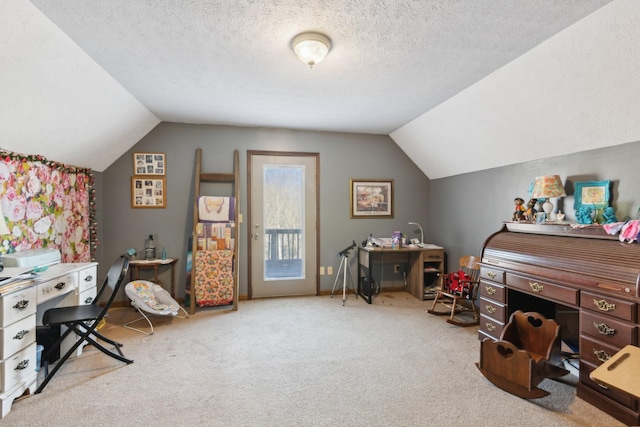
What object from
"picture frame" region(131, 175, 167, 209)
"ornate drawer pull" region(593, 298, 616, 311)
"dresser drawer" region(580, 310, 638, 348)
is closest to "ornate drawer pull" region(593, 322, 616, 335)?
"dresser drawer" region(580, 310, 638, 348)

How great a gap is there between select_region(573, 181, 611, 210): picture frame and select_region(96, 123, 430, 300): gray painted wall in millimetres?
2347

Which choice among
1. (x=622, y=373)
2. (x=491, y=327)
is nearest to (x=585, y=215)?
(x=491, y=327)

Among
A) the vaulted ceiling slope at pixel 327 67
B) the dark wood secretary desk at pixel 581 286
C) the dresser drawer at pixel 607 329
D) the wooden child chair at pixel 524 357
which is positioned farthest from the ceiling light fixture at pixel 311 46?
the dresser drawer at pixel 607 329

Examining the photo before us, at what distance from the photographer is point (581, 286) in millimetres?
2088

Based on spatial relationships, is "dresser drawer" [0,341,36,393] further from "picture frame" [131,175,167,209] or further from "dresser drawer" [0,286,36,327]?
"picture frame" [131,175,167,209]

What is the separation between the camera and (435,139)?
157 inches

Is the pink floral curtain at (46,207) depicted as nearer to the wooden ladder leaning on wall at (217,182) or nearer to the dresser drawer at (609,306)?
the wooden ladder leaning on wall at (217,182)

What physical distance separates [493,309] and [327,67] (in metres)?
2.55

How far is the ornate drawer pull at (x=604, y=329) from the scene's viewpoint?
1.92 meters

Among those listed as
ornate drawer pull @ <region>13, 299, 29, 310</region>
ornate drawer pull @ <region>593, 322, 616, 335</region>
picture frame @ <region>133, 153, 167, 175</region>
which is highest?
picture frame @ <region>133, 153, 167, 175</region>

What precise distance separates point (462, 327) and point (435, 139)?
226 cm

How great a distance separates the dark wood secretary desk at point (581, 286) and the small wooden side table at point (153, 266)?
3.56 meters

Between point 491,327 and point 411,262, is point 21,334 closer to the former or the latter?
point 491,327

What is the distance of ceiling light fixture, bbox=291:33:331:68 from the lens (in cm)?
205
